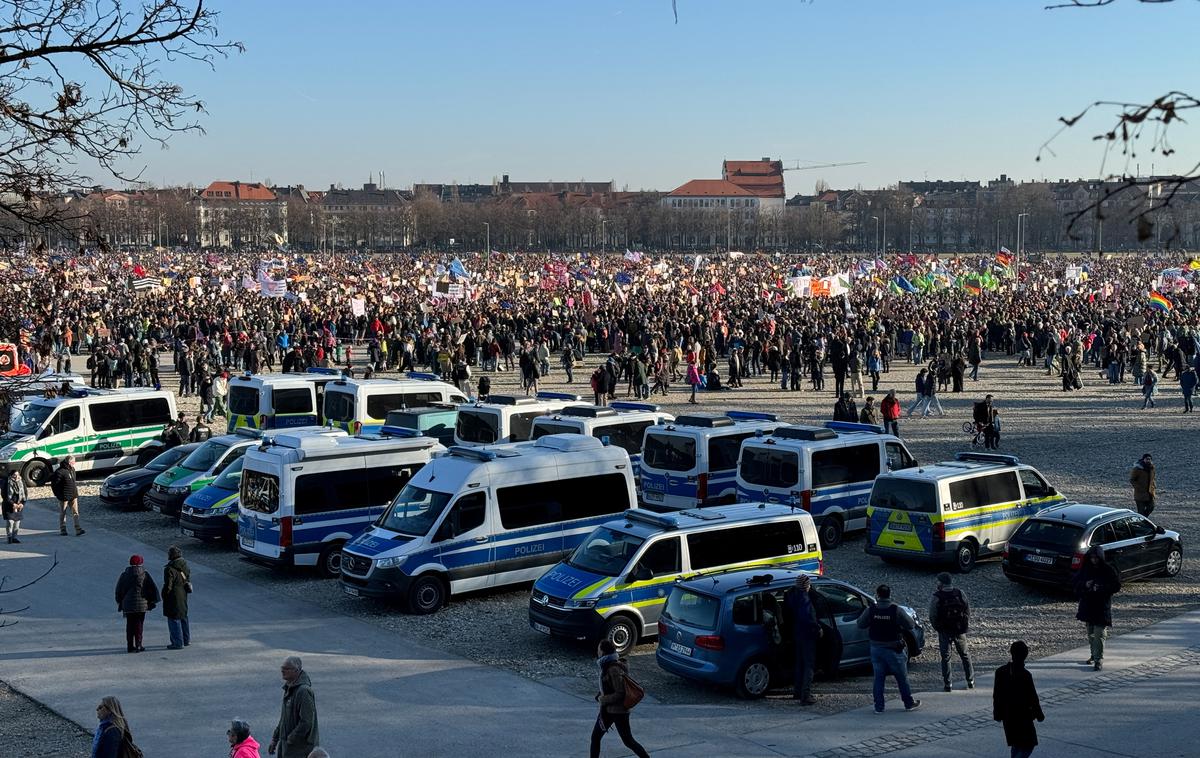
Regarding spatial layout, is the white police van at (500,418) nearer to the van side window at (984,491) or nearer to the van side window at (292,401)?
the van side window at (292,401)

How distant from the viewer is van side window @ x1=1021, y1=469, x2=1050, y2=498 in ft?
54.0

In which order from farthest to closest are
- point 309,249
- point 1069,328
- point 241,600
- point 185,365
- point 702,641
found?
point 309,249
point 1069,328
point 185,365
point 241,600
point 702,641

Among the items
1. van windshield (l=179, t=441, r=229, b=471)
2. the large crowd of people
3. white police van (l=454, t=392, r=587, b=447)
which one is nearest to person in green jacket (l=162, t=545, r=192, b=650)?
van windshield (l=179, t=441, r=229, b=471)

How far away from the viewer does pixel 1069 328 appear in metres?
42.5

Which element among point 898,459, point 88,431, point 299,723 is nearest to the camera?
point 299,723

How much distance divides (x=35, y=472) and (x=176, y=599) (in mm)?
11946

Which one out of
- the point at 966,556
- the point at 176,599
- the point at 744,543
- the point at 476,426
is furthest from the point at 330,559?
the point at 966,556

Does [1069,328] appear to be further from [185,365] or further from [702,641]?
[702,641]

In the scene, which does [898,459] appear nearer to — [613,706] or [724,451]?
[724,451]

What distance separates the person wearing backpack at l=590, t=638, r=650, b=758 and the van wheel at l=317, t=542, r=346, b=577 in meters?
7.32

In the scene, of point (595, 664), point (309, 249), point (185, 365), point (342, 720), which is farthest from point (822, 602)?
point (309, 249)

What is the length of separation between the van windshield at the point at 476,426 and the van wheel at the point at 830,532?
6.06m

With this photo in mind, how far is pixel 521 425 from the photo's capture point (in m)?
21.2

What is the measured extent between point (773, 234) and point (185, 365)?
15622 cm
